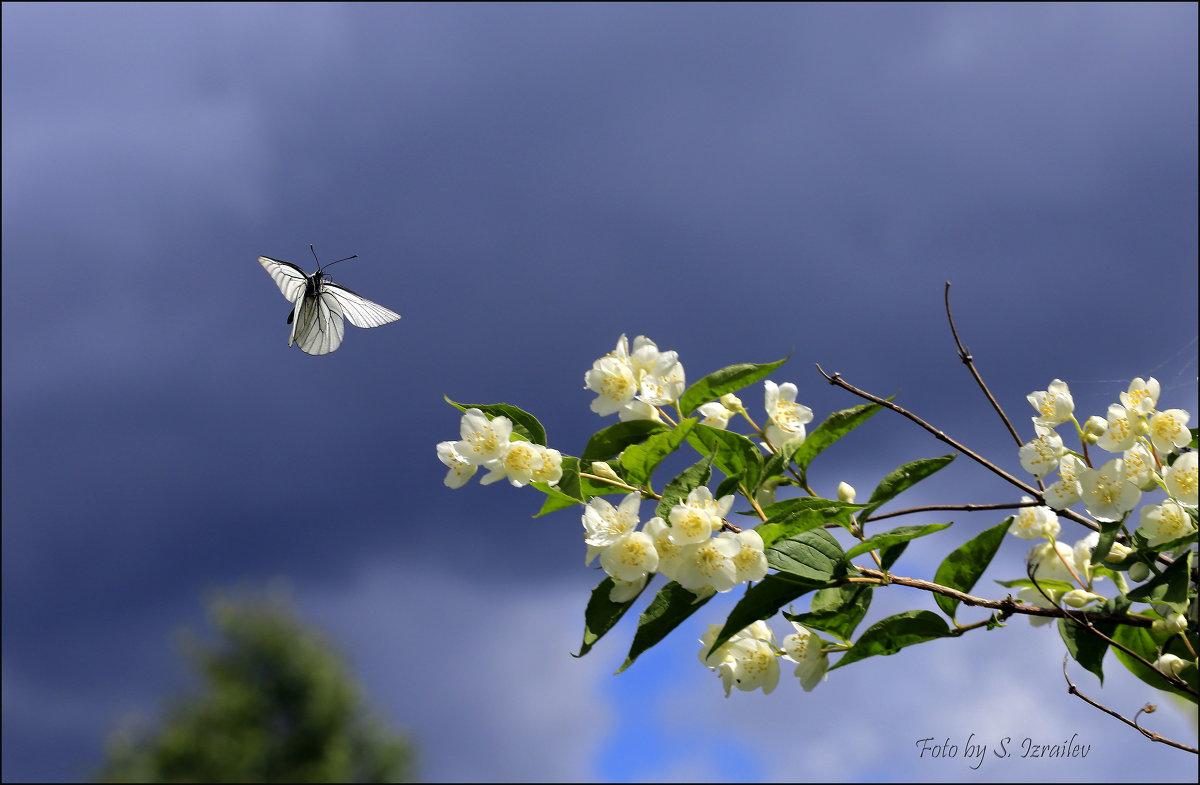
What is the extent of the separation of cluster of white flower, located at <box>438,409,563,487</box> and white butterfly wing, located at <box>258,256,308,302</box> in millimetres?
1037

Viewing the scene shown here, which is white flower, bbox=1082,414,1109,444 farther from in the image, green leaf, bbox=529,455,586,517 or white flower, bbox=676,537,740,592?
green leaf, bbox=529,455,586,517

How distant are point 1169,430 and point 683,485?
67cm

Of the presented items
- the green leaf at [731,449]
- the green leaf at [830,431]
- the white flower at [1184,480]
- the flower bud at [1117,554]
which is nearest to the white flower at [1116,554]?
the flower bud at [1117,554]

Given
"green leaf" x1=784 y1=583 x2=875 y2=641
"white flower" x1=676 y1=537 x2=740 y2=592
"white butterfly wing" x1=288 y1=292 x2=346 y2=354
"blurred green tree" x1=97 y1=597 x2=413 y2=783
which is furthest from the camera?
"blurred green tree" x1=97 y1=597 x2=413 y2=783

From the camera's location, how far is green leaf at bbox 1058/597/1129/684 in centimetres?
105

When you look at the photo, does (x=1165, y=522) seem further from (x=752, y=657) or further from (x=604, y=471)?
(x=604, y=471)

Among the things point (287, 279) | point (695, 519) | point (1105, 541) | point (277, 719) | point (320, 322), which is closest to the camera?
point (695, 519)

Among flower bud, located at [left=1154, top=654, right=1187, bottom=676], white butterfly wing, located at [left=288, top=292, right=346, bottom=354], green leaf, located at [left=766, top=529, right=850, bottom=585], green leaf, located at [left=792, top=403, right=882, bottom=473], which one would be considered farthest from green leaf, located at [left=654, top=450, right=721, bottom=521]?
white butterfly wing, located at [left=288, top=292, right=346, bottom=354]

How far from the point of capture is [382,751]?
17922mm

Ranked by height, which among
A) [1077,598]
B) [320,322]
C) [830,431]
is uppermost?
[320,322]

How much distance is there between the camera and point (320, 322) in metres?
1.88

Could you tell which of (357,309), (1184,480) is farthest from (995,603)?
(357,309)

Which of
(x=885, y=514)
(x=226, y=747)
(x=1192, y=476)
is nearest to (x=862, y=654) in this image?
(x=885, y=514)

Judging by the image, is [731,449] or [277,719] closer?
[731,449]
